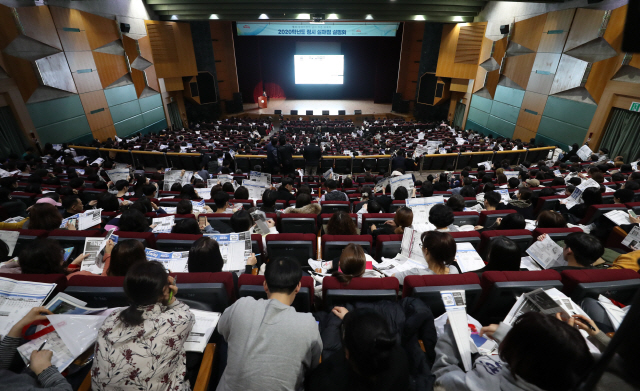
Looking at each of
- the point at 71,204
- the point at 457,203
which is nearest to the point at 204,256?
the point at 71,204

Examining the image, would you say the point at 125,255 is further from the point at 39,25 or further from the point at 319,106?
the point at 319,106

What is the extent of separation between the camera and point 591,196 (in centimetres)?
427

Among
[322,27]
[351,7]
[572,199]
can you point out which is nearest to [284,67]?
[322,27]

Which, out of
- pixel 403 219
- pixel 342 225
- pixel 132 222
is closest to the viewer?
pixel 132 222

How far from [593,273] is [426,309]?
1.40 meters

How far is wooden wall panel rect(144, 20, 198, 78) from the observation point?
16.8 m

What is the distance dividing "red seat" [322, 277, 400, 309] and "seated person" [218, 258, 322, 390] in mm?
522

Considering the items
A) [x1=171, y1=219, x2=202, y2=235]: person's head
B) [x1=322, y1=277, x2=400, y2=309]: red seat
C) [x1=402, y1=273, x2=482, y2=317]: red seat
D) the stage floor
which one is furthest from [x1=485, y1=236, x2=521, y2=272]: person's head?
the stage floor

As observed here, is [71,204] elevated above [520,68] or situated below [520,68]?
below

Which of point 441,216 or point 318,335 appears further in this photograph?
point 441,216

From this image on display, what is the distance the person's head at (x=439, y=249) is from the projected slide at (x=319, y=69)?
83.2ft

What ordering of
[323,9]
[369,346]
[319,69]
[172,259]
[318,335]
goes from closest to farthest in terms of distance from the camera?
[369,346]
[318,335]
[172,259]
[323,9]
[319,69]

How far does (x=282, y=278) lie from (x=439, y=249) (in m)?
1.50

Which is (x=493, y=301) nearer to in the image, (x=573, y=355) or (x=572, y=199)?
(x=573, y=355)
